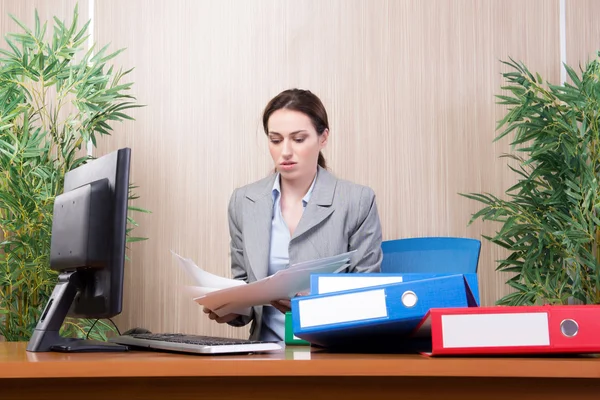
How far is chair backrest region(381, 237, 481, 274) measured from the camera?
2695 millimetres

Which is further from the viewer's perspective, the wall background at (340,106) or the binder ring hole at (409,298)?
the wall background at (340,106)

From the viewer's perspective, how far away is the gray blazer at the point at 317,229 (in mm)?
2551

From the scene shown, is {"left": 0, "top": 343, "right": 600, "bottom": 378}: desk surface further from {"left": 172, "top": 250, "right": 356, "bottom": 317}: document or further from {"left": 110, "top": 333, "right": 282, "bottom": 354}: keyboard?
{"left": 172, "top": 250, "right": 356, "bottom": 317}: document

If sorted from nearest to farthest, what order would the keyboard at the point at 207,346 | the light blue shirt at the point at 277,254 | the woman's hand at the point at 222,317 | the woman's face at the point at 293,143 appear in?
the keyboard at the point at 207,346 → the woman's hand at the point at 222,317 → the light blue shirt at the point at 277,254 → the woman's face at the point at 293,143

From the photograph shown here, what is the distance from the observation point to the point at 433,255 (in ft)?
9.04

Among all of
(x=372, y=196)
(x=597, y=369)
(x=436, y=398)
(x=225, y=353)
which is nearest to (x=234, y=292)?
(x=225, y=353)

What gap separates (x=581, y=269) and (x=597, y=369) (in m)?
2.70

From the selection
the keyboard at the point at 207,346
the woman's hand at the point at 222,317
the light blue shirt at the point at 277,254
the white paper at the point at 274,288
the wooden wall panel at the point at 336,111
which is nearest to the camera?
the keyboard at the point at 207,346

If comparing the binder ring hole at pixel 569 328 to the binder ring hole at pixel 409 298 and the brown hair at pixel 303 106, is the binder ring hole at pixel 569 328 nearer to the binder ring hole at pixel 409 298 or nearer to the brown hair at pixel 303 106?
the binder ring hole at pixel 409 298

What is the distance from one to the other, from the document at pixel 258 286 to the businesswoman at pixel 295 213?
0.68 meters

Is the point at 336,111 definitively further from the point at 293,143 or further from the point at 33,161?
the point at 33,161

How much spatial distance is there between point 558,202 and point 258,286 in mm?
2426

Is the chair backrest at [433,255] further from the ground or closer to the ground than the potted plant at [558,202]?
closer to the ground

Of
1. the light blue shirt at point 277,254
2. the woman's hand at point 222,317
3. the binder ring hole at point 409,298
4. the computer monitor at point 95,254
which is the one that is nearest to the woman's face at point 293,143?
the light blue shirt at point 277,254
